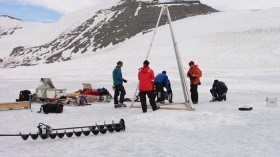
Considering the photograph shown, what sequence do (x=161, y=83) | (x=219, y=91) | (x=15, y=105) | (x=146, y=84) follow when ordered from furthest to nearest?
1. (x=219, y=91)
2. (x=161, y=83)
3. (x=15, y=105)
4. (x=146, y=84)

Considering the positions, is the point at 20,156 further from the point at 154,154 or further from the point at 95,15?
the point at 95,15

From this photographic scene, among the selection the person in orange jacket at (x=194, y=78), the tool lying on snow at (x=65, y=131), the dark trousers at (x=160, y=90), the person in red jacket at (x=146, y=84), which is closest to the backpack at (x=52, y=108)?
the person in red jacket at (x=146, y=84)

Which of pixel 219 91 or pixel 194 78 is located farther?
pixel 219 91

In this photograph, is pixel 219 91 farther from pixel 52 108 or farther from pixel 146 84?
pixel 52 108

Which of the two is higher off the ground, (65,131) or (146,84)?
(146,84)

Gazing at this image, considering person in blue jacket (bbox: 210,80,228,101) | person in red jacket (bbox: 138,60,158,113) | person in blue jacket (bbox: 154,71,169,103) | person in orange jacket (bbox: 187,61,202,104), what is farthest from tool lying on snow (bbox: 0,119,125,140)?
person in blue jacket (bbox: 210,80,228,101)

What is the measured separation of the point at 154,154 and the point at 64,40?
142741 mm

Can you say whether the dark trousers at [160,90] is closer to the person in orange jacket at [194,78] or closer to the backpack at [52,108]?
the person in orange jacket at [194,78]

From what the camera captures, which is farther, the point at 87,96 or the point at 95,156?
the point at 87,96

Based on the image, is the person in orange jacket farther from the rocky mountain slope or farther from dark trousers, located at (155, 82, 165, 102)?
the rocky mountain slope

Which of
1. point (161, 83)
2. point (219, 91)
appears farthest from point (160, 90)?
point (219, 91)

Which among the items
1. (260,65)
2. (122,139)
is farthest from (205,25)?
(122,139)

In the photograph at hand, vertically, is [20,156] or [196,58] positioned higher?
[196,58]

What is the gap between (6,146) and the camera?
26.6 feet
